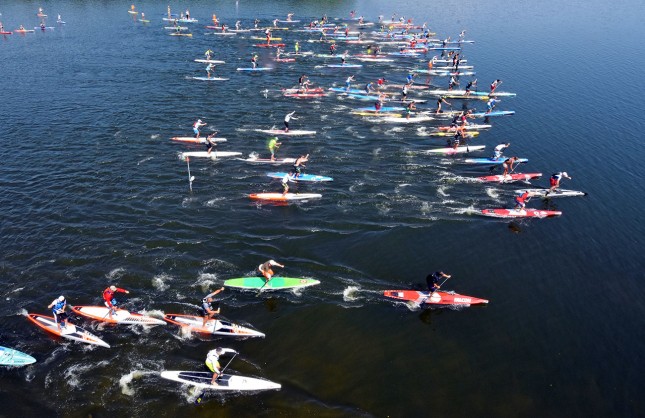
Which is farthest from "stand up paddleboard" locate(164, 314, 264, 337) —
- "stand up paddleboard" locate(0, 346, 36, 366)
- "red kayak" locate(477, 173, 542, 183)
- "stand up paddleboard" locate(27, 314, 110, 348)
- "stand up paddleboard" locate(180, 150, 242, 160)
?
"red kayak" locate(477, 173, 542, 183)

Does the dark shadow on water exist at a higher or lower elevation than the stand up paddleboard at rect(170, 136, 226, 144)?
lower

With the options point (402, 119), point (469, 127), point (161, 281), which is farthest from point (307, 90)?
point (161, 281)

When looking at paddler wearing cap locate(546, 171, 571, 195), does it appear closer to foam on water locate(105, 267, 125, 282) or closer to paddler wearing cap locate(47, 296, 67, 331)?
foam on water locate(105, 267, 125, 282)

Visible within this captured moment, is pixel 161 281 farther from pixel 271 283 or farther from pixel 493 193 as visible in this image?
pixel 493 193

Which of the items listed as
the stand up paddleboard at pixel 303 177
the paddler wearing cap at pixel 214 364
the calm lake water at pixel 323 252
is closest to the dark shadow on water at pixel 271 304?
the calm lake water at pixel 323 252

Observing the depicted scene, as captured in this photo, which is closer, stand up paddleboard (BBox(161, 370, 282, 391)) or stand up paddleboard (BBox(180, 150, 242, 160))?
stand up paddleboard (BBox(161, 370, 282, 391))

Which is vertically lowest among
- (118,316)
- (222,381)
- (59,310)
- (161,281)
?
(222,381)

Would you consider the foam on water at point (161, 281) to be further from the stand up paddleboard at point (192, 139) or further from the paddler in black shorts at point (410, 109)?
the paddler in black shorts at point (410, 109)
